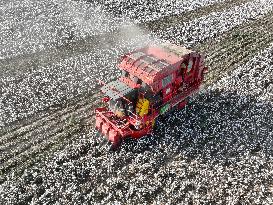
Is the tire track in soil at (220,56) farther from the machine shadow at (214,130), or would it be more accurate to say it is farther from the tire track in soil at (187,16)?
the tire track in soil at (187,16)

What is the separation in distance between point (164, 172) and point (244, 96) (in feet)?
25.0

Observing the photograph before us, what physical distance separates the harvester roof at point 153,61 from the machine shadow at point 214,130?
2.91 m

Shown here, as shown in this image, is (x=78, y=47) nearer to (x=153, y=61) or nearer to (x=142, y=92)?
(x=153, y=61)

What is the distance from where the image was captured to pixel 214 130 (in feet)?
58.1

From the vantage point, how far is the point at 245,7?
1250 inches

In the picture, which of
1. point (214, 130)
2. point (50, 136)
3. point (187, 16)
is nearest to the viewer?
point (50, 136)

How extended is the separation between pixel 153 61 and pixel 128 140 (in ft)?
12.7

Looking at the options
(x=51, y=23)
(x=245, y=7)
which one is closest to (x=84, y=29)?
(x=51, y=23)

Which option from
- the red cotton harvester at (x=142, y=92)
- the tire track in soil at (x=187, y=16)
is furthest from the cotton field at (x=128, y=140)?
the red cotton harvester at (x=142, y=92)

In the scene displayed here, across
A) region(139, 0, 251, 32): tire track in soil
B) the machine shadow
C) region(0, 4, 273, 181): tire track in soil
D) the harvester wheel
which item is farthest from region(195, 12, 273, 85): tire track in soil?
the harvester wheel

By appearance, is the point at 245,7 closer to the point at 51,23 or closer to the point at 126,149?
the point at 51,23

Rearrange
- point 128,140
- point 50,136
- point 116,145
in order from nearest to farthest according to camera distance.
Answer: point 116,145 < point 128,140 < point 50,136

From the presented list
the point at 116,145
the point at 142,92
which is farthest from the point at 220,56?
the point at 116,145

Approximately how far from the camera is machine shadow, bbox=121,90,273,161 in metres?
16.5
